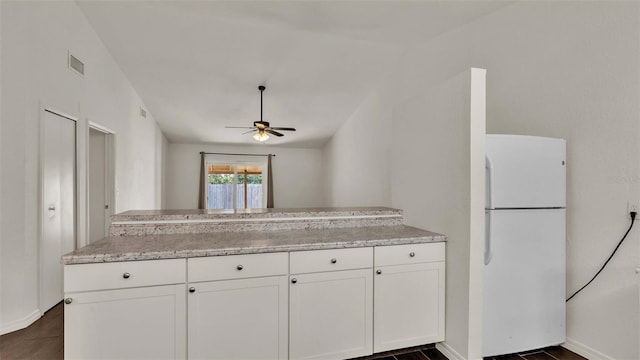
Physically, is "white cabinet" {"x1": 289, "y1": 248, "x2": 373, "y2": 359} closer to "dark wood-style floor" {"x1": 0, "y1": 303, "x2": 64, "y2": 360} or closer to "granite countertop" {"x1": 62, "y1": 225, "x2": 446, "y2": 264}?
"granite countertop" {"x1": 62, "y1": 225, "x2": 446, "y2": 264}

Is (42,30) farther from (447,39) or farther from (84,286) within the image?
(447,39)

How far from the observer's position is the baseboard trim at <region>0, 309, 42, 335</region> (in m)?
2.27

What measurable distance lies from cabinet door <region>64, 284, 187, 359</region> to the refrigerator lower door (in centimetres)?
197

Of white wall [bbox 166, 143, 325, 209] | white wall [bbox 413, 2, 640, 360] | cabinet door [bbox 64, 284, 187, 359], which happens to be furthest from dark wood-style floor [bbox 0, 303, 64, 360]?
white wall [bbox 166, 143, 325, 209]

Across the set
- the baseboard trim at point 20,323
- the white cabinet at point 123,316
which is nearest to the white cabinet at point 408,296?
the white cabinet at point 123,316

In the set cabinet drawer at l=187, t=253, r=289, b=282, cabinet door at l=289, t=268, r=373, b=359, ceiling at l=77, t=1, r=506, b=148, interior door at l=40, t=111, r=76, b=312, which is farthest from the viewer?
ceiling at l=77, t=1, r=506, b=148

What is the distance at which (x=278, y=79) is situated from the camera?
15.9 feet

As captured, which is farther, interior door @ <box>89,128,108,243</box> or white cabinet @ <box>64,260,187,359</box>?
interior door @ <box>89,128,108,243</box>

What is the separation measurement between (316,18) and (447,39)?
1536 mm

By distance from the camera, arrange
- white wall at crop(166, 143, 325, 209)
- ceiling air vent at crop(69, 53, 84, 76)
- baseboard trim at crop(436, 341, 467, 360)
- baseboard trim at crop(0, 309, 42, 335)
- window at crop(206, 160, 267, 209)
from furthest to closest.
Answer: window at crop(206, 160, 267, 209)
white wall at crop(166, 143, 325, 209)
ceiling air vent at crop(69, 53, 84, 76)
baseboard trim at crop(0, 309, 42, 335)
baseboard trim at crop(436, 341, 467, 360)

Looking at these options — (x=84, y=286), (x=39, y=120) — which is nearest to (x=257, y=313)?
(x=84, y=286)

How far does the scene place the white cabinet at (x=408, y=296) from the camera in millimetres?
1979

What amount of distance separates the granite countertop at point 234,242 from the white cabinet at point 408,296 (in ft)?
0.30

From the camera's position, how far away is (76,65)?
3084 mm
